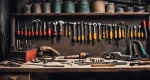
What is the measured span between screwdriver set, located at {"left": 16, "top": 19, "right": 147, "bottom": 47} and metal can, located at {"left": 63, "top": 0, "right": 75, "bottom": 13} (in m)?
0.20

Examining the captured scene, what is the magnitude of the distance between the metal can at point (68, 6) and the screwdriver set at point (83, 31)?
0.20 metres

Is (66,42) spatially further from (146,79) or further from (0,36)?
(146,79)

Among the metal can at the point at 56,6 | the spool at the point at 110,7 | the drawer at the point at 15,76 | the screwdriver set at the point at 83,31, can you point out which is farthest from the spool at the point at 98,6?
the drawer at the point at 15,76

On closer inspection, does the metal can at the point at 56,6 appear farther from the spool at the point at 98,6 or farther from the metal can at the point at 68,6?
the spool at the point at 98,6

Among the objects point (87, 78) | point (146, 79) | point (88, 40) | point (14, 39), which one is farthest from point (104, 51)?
point (14, 39)

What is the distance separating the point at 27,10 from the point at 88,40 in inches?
37.1

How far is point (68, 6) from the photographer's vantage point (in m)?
2.71

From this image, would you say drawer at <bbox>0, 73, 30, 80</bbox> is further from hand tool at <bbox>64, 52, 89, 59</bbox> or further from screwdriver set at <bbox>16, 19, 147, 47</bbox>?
screwdriver set at <bbox>16, 19, 147, 47</bbox>

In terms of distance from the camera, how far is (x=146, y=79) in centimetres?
284

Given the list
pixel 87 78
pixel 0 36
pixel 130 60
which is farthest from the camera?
pixel 87 78

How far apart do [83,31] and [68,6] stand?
0.42m

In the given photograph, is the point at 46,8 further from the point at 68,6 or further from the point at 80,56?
the point at 80,56

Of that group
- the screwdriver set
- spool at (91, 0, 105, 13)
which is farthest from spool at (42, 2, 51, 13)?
spool at (91, 0, 105, 13)

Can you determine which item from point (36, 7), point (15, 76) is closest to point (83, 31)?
point (36, 7)
